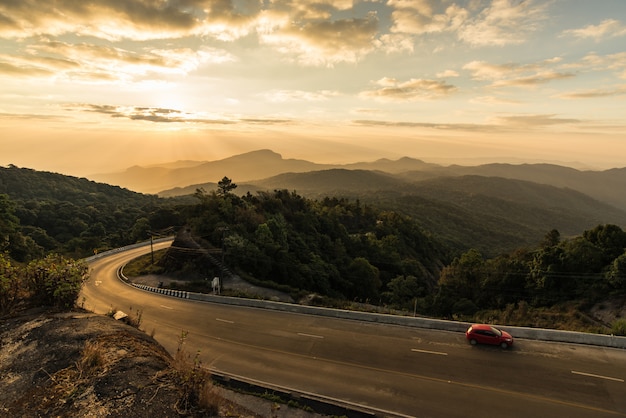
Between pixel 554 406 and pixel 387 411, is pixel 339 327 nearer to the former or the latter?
pixel 387 411

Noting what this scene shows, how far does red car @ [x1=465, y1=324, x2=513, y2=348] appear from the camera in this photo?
20.2 metres

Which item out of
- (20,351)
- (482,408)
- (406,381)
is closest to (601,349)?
(482,408)

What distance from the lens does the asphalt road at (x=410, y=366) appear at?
15312 millimetres

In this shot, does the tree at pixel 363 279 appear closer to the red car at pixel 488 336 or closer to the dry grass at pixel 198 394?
the red car at pixel 488 336

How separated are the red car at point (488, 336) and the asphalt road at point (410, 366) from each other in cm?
47

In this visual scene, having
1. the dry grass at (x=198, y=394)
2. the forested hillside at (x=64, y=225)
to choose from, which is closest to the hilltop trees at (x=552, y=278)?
the dry grass at (x=198, y=394)

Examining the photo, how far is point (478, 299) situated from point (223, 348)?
127ft

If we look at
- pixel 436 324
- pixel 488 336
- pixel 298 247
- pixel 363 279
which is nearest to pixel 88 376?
pixel 488 336

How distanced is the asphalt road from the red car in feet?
1.56

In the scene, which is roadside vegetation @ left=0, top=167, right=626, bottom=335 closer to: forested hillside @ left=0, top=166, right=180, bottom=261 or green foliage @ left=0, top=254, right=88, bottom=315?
green foliage @ left=0, top=254, right=88, bottom=315

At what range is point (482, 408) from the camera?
15.0 metres

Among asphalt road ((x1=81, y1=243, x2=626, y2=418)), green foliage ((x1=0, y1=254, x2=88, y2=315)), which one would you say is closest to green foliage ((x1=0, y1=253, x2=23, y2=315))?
green foliage ((x1=0, y1=254, x2=88, y2=315))

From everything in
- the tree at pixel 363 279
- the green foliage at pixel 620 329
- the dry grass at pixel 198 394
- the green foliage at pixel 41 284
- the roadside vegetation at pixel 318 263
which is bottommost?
the tree at pixel 363 279

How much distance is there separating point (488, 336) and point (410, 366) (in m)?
5.55
